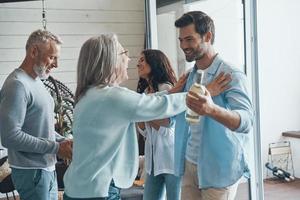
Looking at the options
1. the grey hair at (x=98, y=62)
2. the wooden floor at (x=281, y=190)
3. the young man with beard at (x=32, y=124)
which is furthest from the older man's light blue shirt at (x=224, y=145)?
the wooden floor at (x=281, y=190)

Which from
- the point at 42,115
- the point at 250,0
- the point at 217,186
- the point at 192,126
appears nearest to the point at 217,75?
the point at 192,126

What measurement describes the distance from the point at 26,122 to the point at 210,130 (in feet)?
3.00

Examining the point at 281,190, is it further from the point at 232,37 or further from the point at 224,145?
the point at 224,145

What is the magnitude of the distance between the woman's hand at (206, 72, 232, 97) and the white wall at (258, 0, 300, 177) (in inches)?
132

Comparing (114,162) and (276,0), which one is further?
(276,0)

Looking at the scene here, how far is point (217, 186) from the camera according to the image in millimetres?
1772

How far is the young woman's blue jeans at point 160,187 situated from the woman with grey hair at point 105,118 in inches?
32.2

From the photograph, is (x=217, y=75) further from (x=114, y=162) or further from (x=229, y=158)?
(x=114, y=162)

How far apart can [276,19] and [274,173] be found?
6.13 ft

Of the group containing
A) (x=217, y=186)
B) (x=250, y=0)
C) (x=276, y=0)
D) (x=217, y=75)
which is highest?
(x=276, y=0)

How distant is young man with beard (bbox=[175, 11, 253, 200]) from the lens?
5.36 feet

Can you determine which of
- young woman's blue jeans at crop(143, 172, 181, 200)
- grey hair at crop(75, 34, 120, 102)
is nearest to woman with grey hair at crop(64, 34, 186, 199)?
grey hair at crop(75, 34, 120, 102)

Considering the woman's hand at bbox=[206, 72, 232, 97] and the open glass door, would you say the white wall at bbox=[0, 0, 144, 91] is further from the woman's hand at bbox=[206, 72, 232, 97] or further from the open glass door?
the woman's hand at bbox=[206, 72, 232, 97]

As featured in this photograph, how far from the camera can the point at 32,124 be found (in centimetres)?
205
